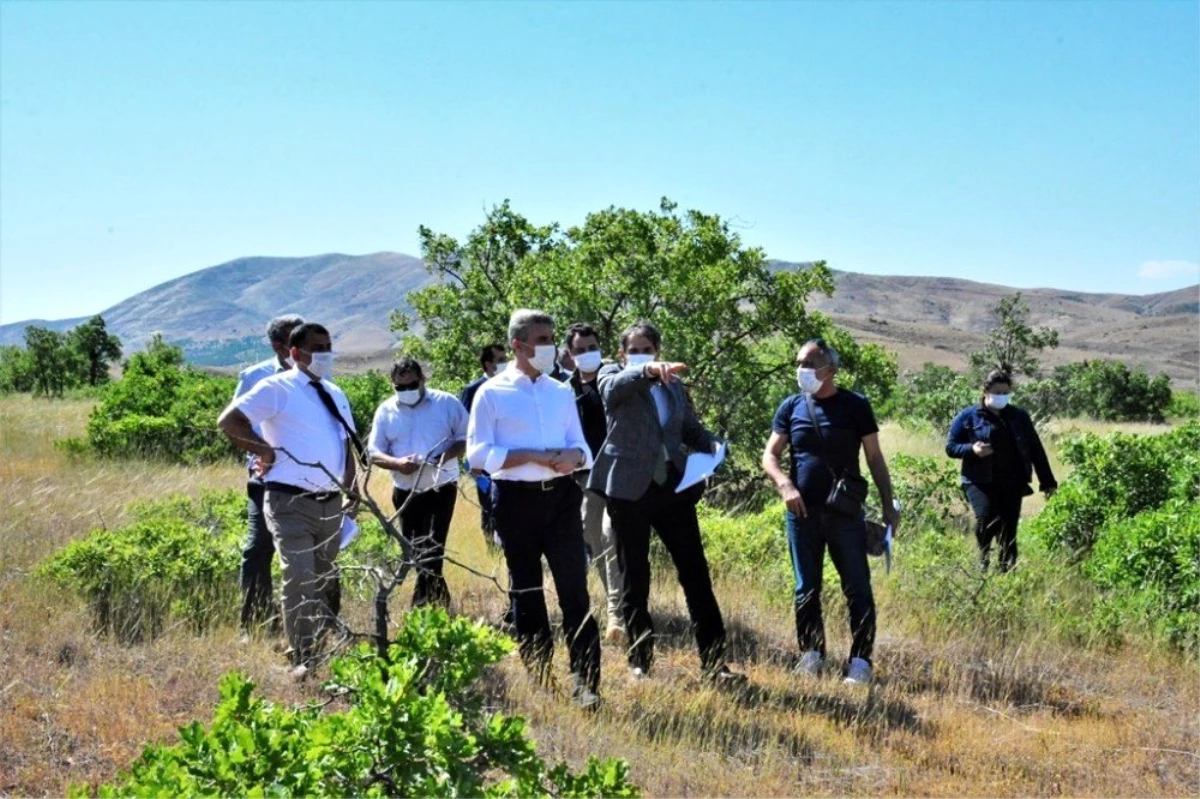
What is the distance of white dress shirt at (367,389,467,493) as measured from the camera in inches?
274

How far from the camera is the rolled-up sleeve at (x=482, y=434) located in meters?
5.25

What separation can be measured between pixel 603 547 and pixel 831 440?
1879 millimetres

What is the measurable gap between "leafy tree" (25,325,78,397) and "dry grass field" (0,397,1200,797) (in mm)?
36555

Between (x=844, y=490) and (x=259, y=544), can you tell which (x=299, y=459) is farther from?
(x=844, y=490)

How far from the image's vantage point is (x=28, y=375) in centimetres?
4112

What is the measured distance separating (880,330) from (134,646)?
410 feet

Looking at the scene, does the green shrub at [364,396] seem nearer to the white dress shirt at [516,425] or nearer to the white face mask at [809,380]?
the white face mask at [809,380]

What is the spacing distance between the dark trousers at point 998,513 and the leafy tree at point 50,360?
38328 millimetres

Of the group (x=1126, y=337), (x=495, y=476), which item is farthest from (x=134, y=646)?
(x=1126, y=337)

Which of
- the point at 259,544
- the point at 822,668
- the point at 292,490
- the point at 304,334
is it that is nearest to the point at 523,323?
the point at 304,334

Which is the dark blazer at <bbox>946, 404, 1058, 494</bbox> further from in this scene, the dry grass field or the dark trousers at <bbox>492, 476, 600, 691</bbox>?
the dark trousers at <bbox>492, 476, 600, 691</bbox>

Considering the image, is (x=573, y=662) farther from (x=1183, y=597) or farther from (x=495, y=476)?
(x=1183, y=597)

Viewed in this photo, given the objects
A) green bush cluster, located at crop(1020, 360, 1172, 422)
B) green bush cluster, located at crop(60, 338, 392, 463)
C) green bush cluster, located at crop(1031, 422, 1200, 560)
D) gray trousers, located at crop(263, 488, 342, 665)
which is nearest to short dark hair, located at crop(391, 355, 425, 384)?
gray trousers, located at crop(263, 488, 342, 665)

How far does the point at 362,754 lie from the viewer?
8.34ft
